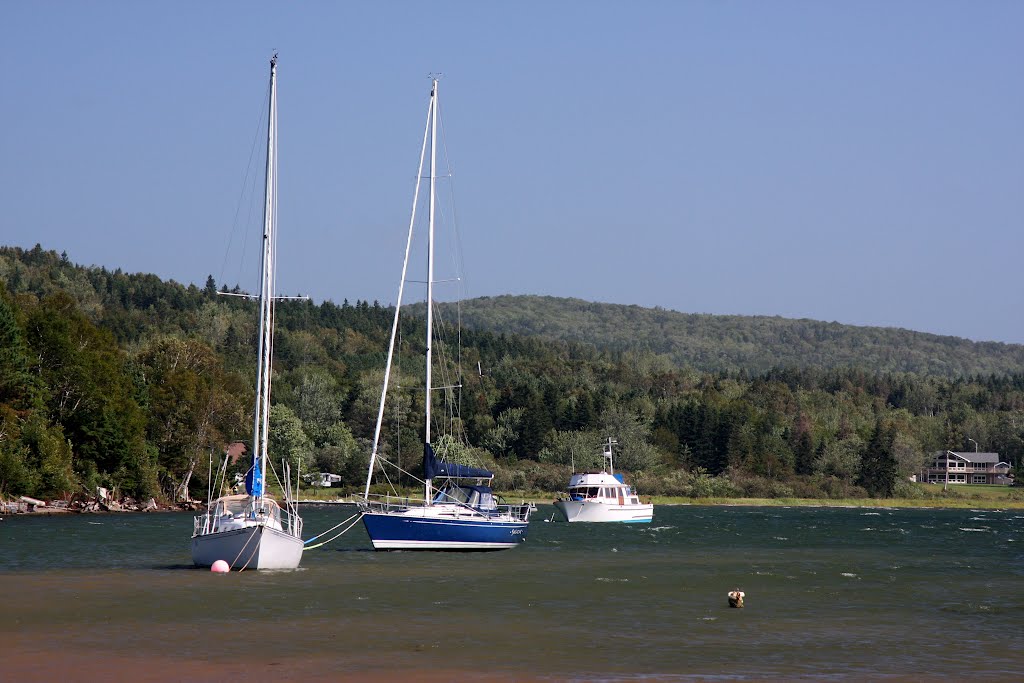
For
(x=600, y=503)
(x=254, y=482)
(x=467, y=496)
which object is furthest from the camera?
(x=600, y=503)

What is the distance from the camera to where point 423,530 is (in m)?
55.2

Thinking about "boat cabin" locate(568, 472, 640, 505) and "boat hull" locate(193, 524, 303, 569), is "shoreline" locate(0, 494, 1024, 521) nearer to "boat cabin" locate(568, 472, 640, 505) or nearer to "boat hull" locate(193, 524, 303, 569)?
"boat cabin" locate(568, 472, 640, 505)

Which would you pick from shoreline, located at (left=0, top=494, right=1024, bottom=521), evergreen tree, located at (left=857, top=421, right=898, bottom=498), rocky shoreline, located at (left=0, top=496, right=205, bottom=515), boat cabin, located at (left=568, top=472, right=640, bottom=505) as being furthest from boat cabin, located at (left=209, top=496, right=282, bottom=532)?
evergreen tree, located at (left=857, top=421, right=898, bottom=498)

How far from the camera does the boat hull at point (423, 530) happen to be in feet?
180

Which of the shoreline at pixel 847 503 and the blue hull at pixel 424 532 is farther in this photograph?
the shoreline at pixel 847 503

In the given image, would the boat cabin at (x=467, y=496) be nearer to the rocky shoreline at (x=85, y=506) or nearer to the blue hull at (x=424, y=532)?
the blue hull at (x=424, y=532)

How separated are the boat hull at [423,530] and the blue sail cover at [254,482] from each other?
31.0 ft

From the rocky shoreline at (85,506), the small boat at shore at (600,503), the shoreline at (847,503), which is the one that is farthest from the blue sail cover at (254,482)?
the shoreline at (847,503)

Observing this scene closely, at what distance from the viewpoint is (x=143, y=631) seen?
30953mm

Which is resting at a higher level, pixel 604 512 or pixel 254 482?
pixel 254 482

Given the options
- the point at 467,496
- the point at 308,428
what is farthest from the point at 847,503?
the point at 467,496

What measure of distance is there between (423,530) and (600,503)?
51.9 meters

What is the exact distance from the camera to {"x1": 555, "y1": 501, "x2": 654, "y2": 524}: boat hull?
346ft

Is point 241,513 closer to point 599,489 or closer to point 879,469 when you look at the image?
point 599,489
